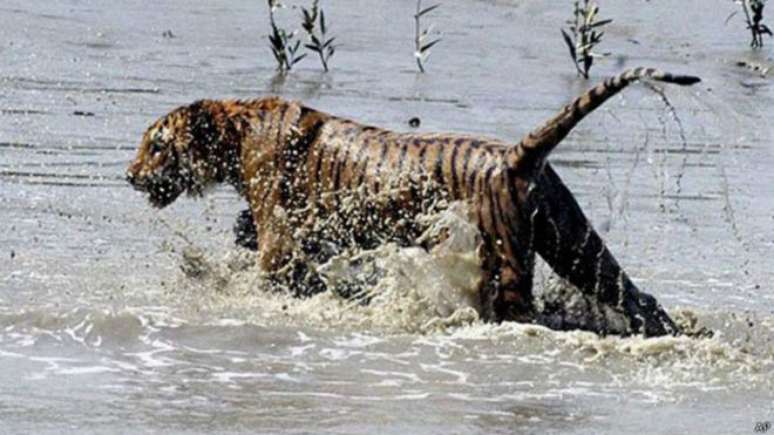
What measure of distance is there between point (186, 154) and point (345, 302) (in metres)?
A: 1.11

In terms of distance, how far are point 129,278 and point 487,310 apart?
1735 mm

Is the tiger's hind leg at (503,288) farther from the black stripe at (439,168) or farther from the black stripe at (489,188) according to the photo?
the black stripe at (439,168)

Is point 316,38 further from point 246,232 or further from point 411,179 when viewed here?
point 411,179

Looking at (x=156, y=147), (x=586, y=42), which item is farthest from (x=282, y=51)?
(x=156, y=147)

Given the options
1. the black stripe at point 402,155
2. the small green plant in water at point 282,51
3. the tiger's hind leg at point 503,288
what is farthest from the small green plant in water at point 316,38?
the tiger's hind leg at point 503,288

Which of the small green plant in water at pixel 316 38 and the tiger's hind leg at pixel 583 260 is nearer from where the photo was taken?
the tiger's hind leg at pixel 583 260

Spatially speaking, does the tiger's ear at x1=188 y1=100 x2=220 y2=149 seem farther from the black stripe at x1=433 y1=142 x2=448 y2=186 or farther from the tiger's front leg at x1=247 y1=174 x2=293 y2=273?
the black stripe at x1=433 y1=142 x2=448 y2=186

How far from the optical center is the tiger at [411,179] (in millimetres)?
8219

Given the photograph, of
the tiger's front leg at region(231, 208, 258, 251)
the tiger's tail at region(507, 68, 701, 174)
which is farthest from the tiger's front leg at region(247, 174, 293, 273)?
the tiger's tail at region(507, 68, 701, 174)

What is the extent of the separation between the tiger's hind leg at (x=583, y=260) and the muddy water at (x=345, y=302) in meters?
0.33

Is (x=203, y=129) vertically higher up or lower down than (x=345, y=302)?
higher up

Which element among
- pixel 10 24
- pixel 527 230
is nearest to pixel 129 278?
pixel 527 230

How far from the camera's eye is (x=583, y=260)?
8.36 m

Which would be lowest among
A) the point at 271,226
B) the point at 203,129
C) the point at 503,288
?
the point at 503,288
